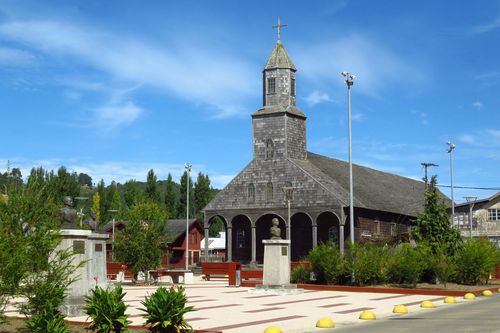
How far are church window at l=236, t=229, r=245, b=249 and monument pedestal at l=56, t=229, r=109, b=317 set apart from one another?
1879 inches

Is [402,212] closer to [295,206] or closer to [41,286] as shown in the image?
[295,206]

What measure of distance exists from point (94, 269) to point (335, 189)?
1719 inches

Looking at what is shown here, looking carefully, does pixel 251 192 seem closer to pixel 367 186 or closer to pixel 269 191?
pixel 269 191

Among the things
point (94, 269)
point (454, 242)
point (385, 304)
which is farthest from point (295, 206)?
point (94, 269)

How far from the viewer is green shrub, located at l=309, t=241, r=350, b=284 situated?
2812 centimetres

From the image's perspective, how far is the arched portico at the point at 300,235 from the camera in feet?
197

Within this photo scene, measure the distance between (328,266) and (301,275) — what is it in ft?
6.36

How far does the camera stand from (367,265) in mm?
27594

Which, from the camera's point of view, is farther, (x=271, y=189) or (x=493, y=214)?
(x=493, y=214)

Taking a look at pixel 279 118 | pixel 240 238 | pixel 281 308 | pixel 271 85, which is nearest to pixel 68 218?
pixel 281 308

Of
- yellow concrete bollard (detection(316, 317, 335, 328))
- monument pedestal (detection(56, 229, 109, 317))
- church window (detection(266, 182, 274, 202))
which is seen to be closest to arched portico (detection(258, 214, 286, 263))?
church window (detection(266, 182, 274, 202))

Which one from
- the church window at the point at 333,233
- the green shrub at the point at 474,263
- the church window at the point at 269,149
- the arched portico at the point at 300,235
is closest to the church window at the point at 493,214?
the church window at the point at 333,233

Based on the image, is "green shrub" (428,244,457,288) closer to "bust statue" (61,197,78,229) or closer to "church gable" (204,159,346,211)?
"bust statue" (61,197,78,229)

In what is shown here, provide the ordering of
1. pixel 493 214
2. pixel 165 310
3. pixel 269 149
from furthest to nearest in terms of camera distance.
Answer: pixel 493 214 → pixel 269 149 → pixel 165 310
